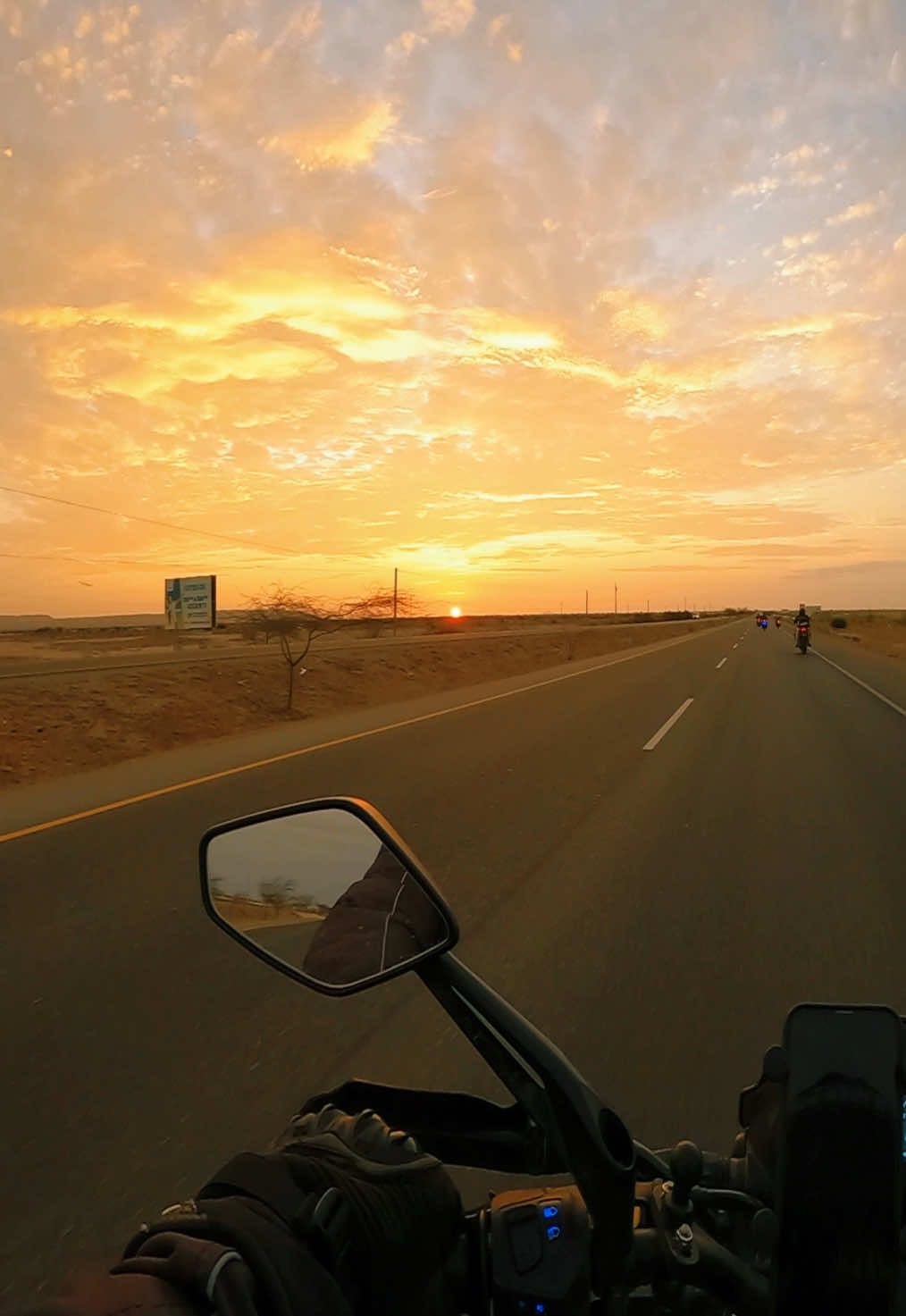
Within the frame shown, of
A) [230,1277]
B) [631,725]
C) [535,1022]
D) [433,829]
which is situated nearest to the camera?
[230,1277]

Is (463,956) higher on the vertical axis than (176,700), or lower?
higher

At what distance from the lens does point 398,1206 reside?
62.3 inches

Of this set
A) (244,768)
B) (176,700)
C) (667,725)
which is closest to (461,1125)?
(244,768)

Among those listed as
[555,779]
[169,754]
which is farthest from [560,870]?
[169,754]

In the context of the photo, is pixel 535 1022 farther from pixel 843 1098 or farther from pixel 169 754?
pixel 169 754

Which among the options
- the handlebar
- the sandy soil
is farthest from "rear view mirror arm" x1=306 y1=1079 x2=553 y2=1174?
the sandy soil

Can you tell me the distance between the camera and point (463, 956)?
222 inches

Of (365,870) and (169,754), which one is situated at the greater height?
(365,870)

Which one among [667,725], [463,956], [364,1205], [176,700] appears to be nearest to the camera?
[364,1205]

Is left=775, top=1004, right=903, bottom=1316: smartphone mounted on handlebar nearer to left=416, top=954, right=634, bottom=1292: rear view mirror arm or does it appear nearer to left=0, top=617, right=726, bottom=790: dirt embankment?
left=416, top=954, right=634, bottom=1292: rear view mirror arm

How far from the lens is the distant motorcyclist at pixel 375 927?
1.98m

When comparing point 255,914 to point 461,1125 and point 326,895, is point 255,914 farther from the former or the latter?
point 461,1125

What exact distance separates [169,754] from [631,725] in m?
7.15

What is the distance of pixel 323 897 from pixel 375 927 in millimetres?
202
